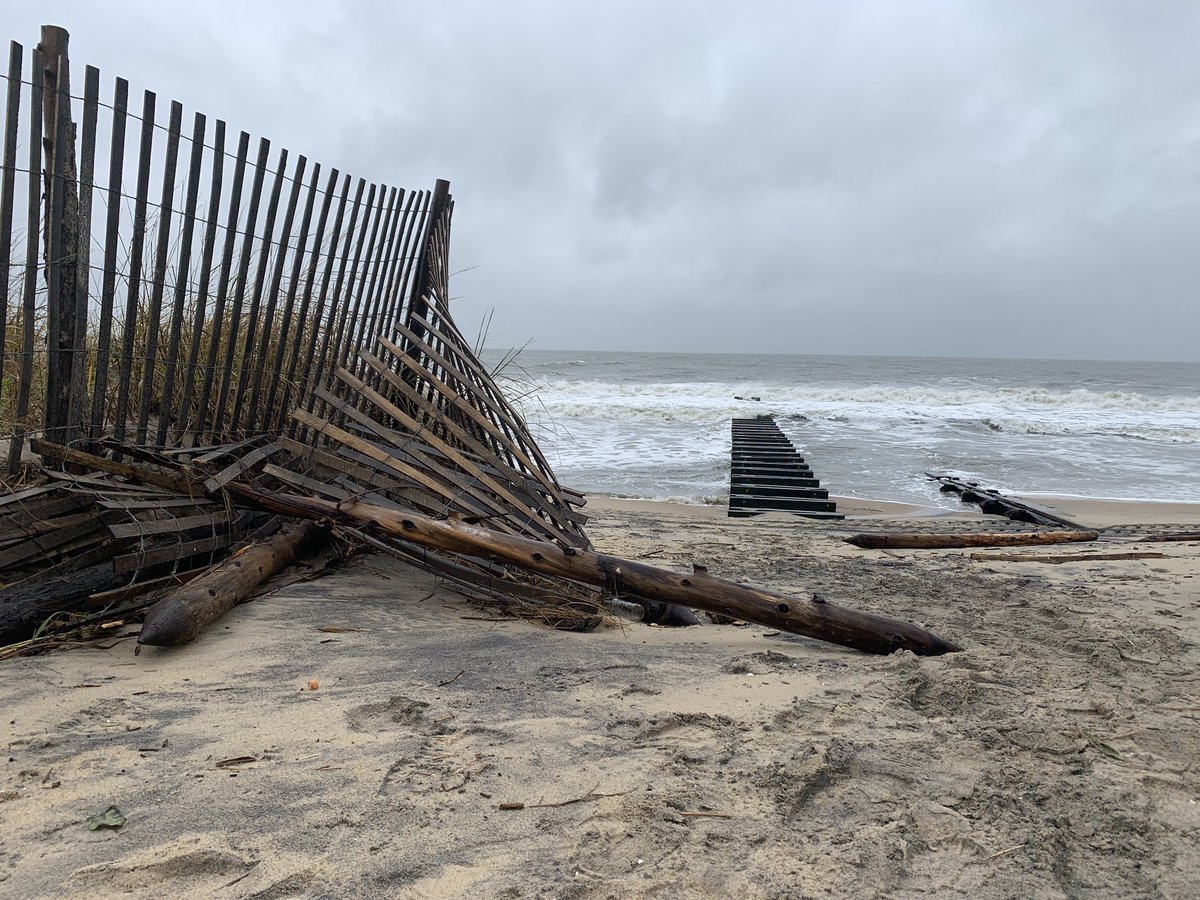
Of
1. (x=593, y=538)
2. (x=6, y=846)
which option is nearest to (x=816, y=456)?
(x=593, y=538)

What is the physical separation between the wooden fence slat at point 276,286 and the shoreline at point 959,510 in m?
5.18

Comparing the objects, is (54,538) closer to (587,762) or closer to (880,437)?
(587,762)

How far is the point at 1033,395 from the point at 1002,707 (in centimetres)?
3277

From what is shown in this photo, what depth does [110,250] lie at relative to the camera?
3578 millimetres

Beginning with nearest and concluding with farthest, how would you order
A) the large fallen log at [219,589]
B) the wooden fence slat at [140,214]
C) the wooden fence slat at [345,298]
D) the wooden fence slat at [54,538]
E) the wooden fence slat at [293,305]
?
the large fallen log at [219,589] < the wooden fence slat at [54,538] < the wooden fence slat at [140,214] < the wooden fence slat at [293,305] < the wooden fence slat at [345,298]

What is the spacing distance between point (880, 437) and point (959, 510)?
9689mm

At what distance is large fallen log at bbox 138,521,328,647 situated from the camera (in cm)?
295

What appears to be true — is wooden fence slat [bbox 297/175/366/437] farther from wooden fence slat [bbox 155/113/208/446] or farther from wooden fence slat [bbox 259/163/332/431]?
wooden fence slat [bbox 155/113/208/446]

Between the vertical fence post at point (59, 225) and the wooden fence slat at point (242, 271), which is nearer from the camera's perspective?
the vertical fence post at point (59, 225)

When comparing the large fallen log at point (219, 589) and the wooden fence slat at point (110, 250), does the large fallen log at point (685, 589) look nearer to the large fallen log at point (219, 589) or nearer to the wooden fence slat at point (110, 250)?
the large fallen log at point (219, 589)

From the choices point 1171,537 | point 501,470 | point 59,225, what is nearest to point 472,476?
point 501,470

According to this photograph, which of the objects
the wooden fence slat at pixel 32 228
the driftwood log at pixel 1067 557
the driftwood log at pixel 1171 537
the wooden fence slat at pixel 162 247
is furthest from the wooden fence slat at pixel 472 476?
the driftwood log at pixel 1171 537

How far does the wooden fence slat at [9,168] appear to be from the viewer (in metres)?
3.13

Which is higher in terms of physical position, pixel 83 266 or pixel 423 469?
pixel 83 266
